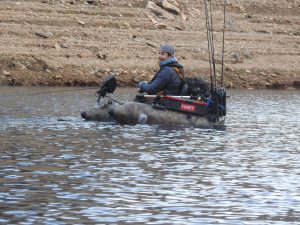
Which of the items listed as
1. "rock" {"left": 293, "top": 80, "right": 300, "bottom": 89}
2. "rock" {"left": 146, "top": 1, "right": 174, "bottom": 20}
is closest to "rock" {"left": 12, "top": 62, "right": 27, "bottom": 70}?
"rock" {"left": 293, "top": 80, "right": 300, "bottom": 89}

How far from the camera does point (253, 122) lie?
28.1 m

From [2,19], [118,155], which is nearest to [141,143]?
[118,155]

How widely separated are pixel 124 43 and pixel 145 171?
30.5 meters

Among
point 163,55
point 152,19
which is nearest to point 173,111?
point 163,55

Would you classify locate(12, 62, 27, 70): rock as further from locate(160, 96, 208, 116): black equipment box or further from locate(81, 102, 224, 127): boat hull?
locate(160, 96, 208, 116): black equipment box

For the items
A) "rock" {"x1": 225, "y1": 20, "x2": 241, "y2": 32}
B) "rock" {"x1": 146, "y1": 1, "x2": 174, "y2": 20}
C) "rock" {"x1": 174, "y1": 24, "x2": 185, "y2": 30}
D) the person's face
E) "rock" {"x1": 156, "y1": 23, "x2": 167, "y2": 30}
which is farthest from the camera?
"rock" {"x1": 225, "y1": 20, "x2": 241, "y2": 32}

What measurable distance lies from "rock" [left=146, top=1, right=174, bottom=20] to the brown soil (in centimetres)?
17

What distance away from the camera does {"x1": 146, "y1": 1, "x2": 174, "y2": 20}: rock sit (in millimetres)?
53359

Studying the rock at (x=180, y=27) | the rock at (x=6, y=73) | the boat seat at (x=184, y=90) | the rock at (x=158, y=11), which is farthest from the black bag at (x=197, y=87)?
the rock at (x=158, y=11)

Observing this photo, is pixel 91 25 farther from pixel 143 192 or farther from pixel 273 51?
pixel 143 192

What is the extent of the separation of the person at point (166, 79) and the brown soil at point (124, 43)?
15.9 metres

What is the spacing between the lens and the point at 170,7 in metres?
54.3

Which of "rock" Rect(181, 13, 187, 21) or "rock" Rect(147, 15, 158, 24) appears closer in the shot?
"rock" Rect(147, 15, 158, 24)

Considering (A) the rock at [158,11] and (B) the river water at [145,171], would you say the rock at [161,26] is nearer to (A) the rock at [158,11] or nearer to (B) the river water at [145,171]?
(A) the rock at [158,11]
